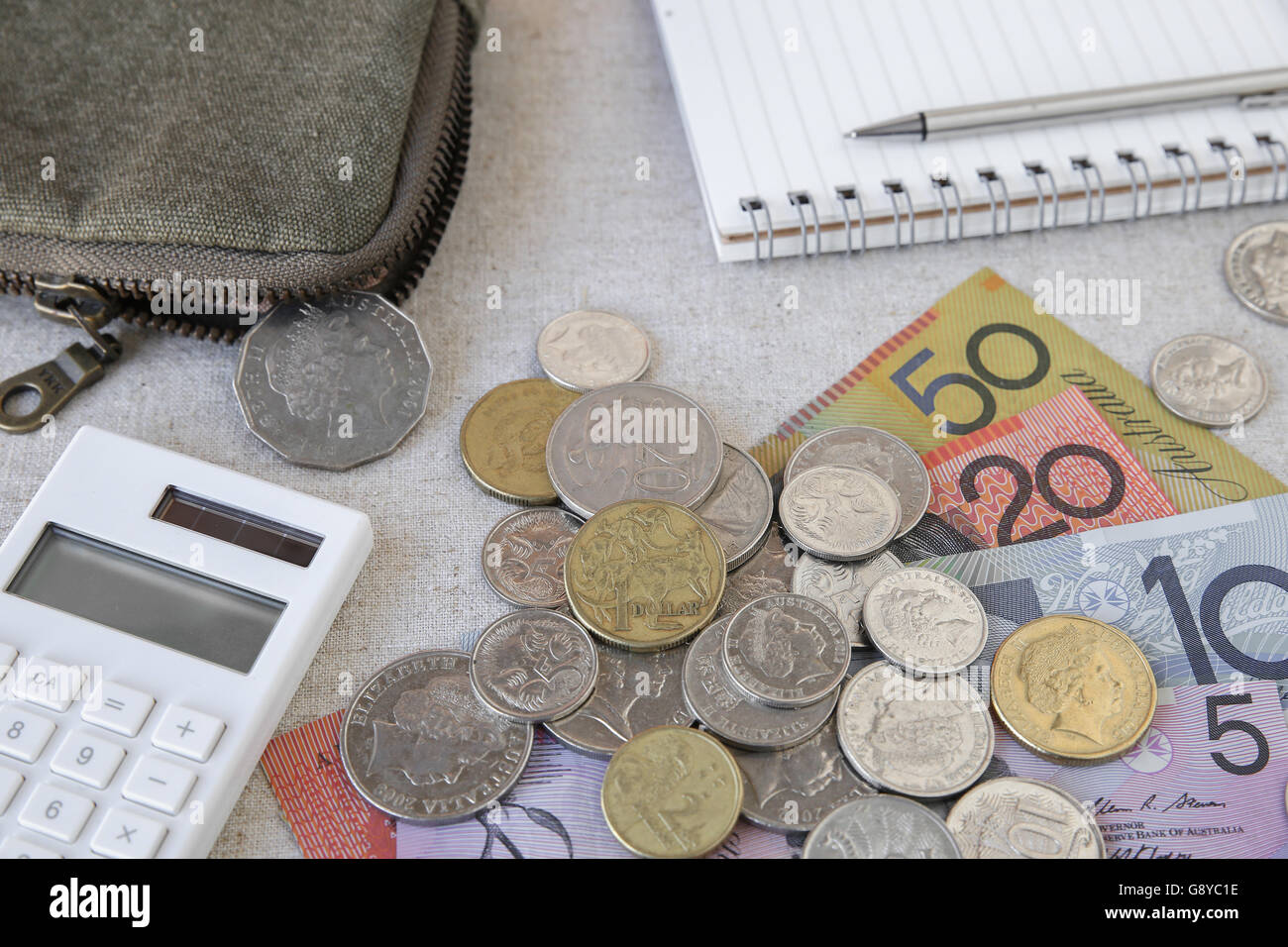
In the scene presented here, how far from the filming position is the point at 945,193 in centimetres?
78

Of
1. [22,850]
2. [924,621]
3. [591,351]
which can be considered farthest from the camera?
[591,351]

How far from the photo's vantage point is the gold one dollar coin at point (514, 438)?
2.26 ft

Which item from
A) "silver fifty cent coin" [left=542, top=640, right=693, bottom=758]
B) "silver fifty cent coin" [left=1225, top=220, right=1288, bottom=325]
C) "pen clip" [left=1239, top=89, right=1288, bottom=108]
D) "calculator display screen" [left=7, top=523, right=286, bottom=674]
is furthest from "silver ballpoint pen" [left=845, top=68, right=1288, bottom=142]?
"calculator display screen" [left=7, top=523, right=286, bottom=674]

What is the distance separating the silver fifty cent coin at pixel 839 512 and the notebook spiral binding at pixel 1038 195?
0.21m

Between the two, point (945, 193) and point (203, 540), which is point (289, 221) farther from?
point (945, 193)

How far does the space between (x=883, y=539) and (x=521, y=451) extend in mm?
256

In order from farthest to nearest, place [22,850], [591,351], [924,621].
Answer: [591,351] → [924,621] → [22,850]

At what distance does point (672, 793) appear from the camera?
575mm

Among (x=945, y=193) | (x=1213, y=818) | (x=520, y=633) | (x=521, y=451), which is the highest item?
(x=945, y=193)

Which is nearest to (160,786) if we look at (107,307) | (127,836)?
(127,836)

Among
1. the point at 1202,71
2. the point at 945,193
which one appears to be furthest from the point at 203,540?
the point at 1202,71

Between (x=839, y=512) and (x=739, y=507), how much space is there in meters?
0.07

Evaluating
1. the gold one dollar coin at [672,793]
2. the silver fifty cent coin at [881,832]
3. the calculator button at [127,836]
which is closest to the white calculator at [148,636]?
the calculator button at [127,836]

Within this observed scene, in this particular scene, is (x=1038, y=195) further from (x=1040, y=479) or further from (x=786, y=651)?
(x=786, y=651)
